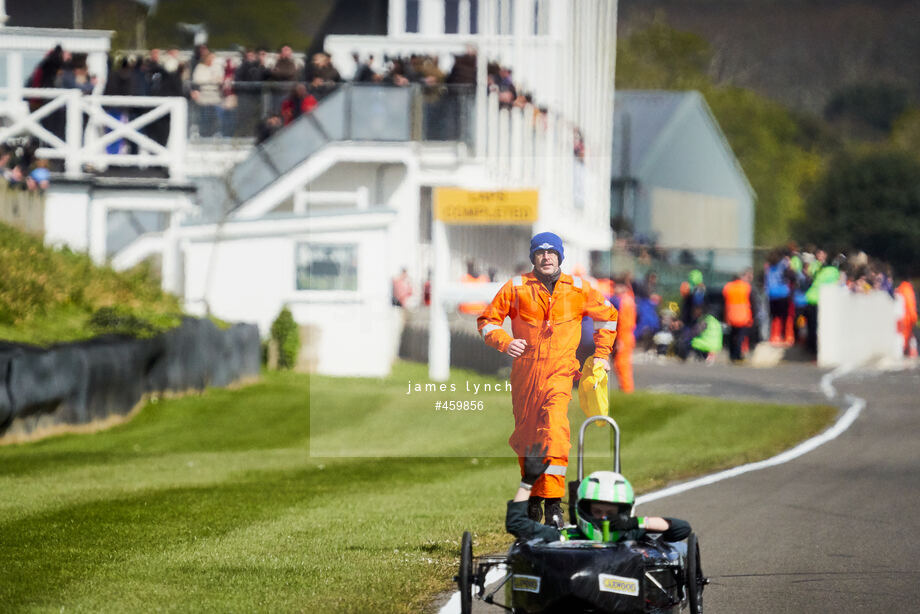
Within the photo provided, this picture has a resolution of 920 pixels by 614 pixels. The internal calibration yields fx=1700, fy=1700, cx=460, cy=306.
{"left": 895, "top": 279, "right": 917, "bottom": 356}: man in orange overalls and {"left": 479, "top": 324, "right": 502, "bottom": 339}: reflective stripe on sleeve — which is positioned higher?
{"left": 479, "top": 324, "right": 502, "bottom": 339}: reflective stripe on sleeve

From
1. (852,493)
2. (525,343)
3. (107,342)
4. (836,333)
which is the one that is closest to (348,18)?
(836,333)

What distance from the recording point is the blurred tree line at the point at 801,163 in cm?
9756

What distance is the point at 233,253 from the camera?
30.0 metres

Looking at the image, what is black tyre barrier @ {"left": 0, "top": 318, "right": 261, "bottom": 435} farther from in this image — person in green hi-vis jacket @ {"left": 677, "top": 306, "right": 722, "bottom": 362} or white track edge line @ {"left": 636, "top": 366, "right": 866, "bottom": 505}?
person in green hi-vis jacket @ {"left": 677, "top": 306, "right": 722, "bottom": 362}

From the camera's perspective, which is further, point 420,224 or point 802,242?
point 802,242

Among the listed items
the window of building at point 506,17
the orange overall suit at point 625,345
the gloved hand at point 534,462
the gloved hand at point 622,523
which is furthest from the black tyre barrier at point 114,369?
the window of building at point 506,17

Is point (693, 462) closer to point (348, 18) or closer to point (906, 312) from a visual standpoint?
point (906, 312)

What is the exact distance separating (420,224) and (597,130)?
13287mm

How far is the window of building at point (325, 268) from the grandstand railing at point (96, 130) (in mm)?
2540

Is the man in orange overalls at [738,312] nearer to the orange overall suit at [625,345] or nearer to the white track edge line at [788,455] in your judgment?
the white track edge line at [788,455]

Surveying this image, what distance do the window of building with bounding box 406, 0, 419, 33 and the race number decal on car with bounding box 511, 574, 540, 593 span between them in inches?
1306

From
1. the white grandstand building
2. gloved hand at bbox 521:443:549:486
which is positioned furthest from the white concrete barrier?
gloved hand at bbox 521:443:549:486

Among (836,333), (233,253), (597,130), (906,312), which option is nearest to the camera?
(233,253)

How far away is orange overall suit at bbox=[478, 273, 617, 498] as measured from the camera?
31.7ft
